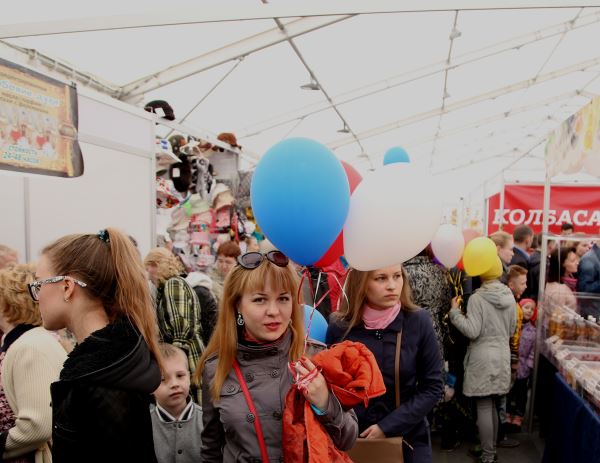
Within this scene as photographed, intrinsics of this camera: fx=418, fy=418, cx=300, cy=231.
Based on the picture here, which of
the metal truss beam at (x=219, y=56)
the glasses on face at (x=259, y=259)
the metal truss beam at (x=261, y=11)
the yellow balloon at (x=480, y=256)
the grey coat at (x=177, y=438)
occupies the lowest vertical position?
the grey coat at (x=177, y=438)

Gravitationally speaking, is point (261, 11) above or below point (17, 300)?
above

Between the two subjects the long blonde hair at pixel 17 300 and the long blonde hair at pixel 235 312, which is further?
the long blonde hair at pixel 17 300

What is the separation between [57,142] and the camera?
7.51 feet

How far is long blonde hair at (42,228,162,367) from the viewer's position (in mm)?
1219

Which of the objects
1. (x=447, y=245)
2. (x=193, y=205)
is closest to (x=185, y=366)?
(x=447, y=245)

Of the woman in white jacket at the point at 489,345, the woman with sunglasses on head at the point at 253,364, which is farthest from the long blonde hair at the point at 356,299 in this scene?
the woman in white jacket at the point at 489,345

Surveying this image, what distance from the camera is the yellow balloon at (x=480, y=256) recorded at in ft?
9.60

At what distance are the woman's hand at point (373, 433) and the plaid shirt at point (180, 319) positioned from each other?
1.29 meters

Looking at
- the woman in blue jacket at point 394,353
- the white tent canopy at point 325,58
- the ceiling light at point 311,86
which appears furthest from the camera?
the ceiling light at point 311,86

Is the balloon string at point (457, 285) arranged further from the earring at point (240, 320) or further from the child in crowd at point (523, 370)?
the earring at point (240, 320)

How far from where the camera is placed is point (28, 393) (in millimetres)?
1462

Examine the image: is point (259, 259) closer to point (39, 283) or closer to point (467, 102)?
point (39, 283)

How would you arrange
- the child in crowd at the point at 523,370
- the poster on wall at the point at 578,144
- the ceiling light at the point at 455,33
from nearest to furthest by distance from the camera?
the poster on wall at the point at 578,144 → the child in crowd at the point at 523,370 → the ceiling light at the point at 455,33

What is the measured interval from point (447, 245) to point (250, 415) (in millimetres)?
1934
